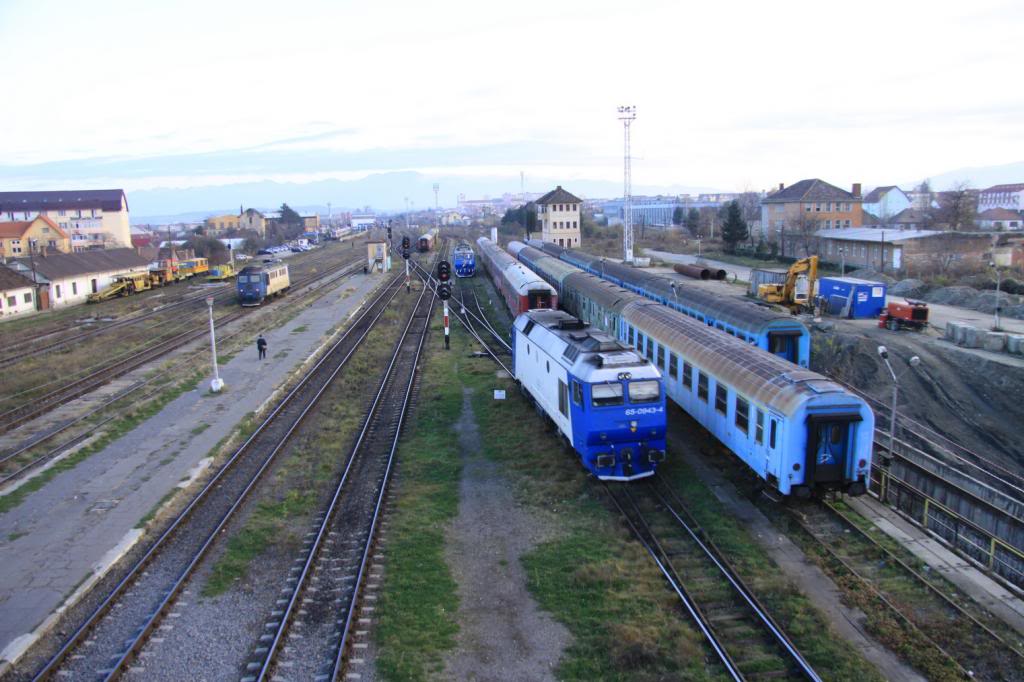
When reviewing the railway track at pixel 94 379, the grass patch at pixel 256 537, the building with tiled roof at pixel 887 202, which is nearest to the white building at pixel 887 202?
the building with tiled roof at pixel 887 202

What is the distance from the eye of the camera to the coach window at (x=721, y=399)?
18.0 m

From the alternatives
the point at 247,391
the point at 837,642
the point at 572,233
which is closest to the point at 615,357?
the point at 837,642

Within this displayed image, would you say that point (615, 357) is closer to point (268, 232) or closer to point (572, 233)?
point (572, 233)

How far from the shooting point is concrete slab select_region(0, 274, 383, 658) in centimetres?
1294

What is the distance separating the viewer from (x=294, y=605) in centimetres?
1241

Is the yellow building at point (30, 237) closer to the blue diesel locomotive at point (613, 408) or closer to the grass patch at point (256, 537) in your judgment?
the grass patch at point (256, 537)

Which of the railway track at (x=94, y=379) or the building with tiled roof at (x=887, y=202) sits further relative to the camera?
the building with tiled roof at (x=887, y=202)

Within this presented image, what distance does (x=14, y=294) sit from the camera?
51.2 meters

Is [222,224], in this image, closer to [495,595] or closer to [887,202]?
[887,202]

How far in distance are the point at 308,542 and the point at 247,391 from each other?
1457 cm

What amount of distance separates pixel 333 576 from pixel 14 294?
164ft

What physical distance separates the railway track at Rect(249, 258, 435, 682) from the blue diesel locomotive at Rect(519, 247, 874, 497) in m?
8.63

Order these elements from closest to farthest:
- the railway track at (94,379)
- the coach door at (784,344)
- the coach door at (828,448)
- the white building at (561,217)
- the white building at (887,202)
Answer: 1. the coach door at (828,448)
2. the coach door at (784,344)
3. the railway track at (94,379)
4. the white building at (561,217)
5. the white building at (887,202)

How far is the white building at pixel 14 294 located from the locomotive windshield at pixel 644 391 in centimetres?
5032
